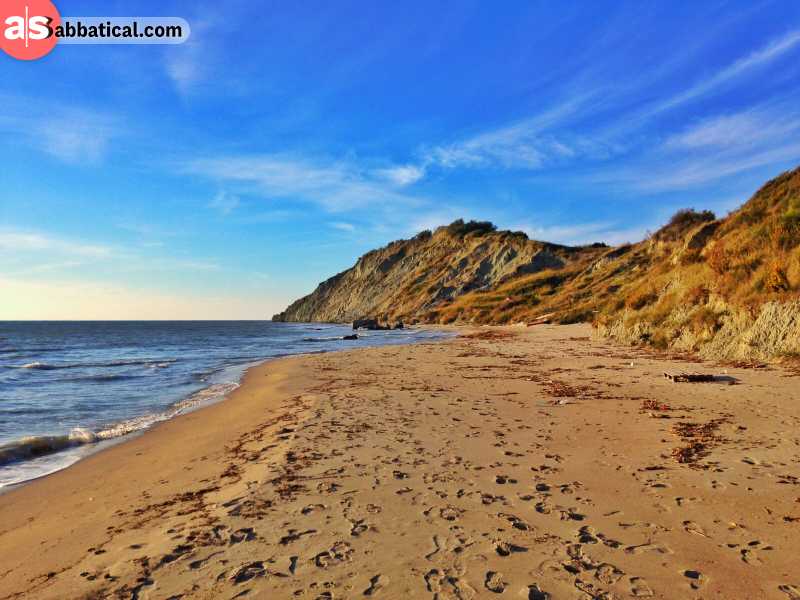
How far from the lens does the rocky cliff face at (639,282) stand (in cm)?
1570

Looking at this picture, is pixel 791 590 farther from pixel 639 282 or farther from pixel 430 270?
pixel 430 270

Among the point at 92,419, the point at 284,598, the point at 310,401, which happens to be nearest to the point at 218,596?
the point at 284,598

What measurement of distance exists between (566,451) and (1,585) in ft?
21.3

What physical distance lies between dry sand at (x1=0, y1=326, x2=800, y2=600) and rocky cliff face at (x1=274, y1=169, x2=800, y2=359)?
5972 mm

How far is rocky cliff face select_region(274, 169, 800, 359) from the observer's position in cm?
1570

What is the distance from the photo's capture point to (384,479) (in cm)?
601

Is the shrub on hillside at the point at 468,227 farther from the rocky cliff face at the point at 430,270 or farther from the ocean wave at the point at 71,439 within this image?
the ocean wave at the point at 71,439

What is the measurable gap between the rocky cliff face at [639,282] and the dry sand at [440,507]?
5.97 m

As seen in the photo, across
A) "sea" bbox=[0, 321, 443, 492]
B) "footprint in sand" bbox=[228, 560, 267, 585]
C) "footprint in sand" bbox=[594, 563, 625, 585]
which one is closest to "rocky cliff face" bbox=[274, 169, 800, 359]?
"footprint in sand" bbox=[594, 563, 625, 585]

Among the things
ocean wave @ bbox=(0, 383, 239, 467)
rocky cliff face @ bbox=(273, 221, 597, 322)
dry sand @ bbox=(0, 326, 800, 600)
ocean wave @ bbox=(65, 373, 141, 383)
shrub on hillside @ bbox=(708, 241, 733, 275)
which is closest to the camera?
dry sand @ bbox=(0, 326, 800, 600)

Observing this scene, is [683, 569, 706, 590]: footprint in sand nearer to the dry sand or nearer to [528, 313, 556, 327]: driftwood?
the dry sand

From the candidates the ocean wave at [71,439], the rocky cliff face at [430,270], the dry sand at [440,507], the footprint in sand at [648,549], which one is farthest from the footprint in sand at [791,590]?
the rocky cliff face at [430,270]

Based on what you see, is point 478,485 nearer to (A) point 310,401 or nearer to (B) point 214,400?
(A) point 310,401

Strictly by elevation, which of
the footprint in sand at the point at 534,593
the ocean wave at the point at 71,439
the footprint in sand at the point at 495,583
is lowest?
the ocean wave at the point at 71,439
